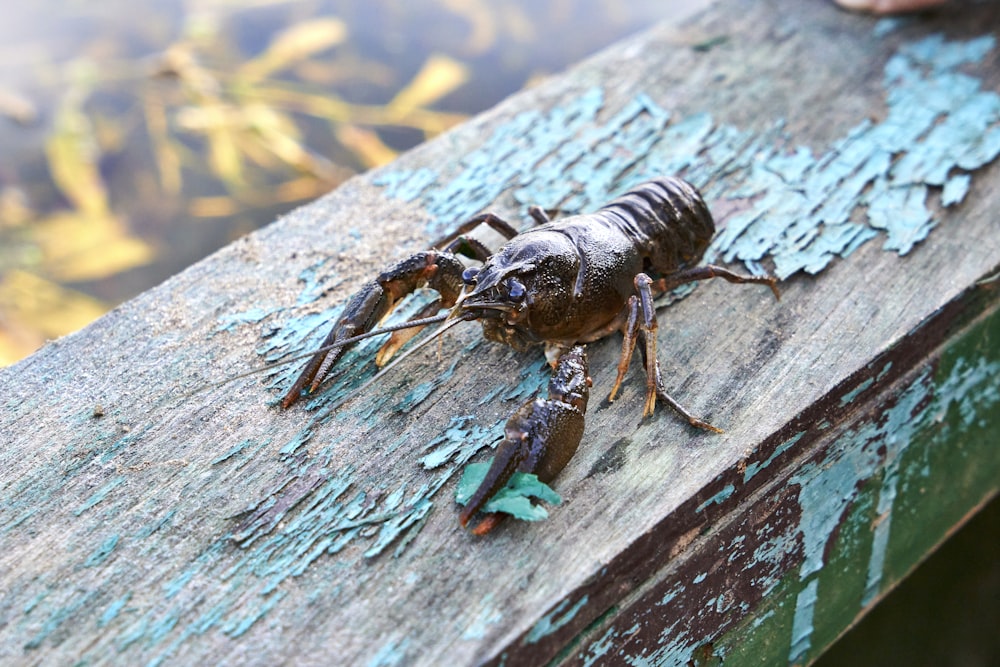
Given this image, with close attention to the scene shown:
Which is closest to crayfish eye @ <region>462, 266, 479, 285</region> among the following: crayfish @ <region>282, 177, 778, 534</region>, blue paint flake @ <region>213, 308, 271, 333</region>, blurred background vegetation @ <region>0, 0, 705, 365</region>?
crayfish @ <region>282, 177, 778, 534</region>

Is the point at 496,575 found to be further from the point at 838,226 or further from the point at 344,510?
the point at 838,226

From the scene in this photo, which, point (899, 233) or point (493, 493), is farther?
point (899, 233)

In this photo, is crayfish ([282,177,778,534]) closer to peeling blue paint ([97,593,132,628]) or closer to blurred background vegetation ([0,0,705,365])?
peeling blue paint ([97,593,132,628])

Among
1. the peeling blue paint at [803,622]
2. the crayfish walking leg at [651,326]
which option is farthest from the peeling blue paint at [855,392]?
the peeling blue paint at [803,622]

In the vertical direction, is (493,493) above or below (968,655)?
above

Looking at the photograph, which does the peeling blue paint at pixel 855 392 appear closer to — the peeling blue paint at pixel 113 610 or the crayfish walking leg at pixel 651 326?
the crayfish walking leg at pixel 651 326

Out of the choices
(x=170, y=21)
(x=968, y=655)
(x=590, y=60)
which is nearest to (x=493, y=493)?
(x=590, y=60)

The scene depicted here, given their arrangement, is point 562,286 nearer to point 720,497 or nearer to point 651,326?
point 651,326
